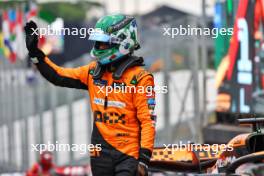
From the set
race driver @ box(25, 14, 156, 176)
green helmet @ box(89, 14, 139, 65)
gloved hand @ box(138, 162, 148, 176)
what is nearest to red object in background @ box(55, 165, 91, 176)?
race driver @ box(25, 14, 156, 176)

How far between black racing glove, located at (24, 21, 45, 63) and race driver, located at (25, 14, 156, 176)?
506 mm

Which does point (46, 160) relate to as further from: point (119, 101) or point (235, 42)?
point (119, 101)

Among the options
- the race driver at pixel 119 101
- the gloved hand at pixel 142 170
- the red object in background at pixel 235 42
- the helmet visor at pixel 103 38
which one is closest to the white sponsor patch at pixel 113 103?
the race driver at pixel 119 101

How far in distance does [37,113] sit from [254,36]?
20.2ft

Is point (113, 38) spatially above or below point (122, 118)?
above

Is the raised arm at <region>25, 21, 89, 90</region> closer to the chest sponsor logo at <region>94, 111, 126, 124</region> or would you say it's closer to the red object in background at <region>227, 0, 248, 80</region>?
the chest sponsor logo at <region>94, 111, 126, 124</region>

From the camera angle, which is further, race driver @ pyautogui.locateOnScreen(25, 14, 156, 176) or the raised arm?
the raised arm

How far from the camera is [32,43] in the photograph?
7152 millimetres

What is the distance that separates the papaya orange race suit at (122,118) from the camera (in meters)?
6.79

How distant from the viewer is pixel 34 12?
1458cm

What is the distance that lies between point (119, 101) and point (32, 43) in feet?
3.05

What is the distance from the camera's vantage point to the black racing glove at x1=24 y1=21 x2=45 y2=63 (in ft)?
23.5

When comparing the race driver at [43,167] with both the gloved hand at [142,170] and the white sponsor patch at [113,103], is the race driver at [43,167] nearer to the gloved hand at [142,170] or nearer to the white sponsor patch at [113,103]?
the white sponsor patch at [113,103]

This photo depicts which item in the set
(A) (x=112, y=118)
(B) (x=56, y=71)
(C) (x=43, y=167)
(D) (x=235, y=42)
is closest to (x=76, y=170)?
(C) (x=43, y=167)
